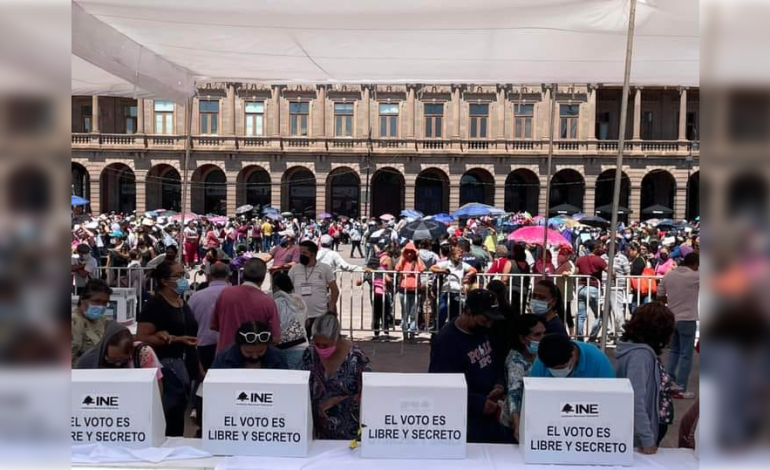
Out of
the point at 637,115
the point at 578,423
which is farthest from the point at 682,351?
the point at 637,115

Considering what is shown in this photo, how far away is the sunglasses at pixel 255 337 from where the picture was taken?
3.83 meters

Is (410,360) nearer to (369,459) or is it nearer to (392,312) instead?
(392,312)

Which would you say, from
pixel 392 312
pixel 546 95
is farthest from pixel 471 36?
pixel 546 95

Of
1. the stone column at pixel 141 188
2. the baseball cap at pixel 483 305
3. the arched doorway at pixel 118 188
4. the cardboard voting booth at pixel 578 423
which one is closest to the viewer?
the cardboard voting booth at pixel 578 423

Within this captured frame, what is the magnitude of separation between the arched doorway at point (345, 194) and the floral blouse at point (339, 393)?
4112 cm

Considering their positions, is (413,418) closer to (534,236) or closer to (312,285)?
(312,285)

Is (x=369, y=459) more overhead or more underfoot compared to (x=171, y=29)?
more underfoot

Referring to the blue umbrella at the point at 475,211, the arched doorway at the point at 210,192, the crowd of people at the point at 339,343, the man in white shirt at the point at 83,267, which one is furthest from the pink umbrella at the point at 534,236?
the arched doorway at the point at 210,192

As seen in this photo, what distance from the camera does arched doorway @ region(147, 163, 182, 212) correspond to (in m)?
43.9

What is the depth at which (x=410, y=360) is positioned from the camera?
27.0 ft

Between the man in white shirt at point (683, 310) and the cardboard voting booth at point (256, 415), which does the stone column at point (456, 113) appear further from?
the cardboard voting booth at point (256, 415)

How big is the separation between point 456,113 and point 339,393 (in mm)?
39906

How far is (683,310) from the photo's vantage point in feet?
22.1

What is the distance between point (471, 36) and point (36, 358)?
17.2ft
